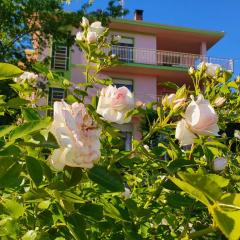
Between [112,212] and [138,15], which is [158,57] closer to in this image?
[138,15]

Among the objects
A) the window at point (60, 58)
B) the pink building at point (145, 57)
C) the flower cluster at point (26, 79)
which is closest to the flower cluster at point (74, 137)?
the flower cluster at point (26, 79)

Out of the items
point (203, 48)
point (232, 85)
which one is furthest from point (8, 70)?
point (203, 48)

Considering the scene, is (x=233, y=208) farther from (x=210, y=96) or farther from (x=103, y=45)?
(x=103, y=45)

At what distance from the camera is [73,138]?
784 millimetres

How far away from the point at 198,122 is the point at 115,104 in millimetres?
171

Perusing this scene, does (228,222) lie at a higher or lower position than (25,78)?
lower

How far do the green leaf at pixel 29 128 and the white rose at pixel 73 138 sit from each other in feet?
0.07

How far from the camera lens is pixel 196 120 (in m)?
0.90

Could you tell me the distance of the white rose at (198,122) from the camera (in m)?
0.88

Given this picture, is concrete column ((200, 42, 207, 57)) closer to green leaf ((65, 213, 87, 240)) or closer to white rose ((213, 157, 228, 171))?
white rose ((213, 157, 228, 171))

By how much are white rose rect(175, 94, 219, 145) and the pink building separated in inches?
539

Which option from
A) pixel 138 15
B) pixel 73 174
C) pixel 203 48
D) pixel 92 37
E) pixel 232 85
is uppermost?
pixel 138 15

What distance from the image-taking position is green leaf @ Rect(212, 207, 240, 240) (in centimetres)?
51

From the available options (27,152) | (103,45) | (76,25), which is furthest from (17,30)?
(27,152)
